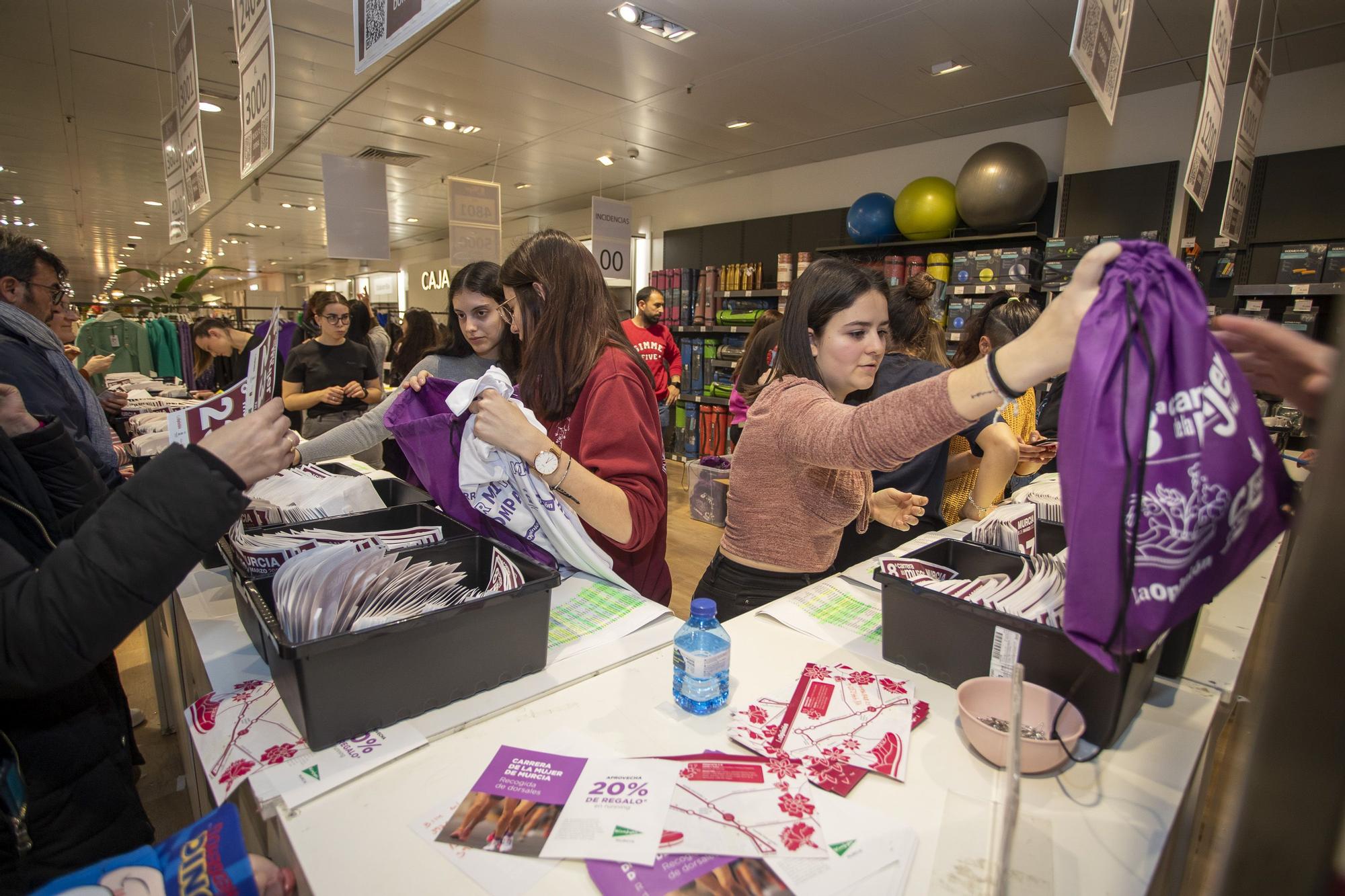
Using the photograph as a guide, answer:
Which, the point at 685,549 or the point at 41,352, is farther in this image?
the point at 685,549

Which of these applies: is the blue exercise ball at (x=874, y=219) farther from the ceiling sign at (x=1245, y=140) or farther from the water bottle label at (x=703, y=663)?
the water bottle label at (x=703, y=663)

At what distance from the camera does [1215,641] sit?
56.7 inches

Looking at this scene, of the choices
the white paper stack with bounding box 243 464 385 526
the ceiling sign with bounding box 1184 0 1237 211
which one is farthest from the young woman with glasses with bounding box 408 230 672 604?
the ceiling sign with bounding box 1184 0 1237 211

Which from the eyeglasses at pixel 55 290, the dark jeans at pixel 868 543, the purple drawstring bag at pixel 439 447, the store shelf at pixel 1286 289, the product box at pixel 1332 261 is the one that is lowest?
the dark jeans at pixel 868 543

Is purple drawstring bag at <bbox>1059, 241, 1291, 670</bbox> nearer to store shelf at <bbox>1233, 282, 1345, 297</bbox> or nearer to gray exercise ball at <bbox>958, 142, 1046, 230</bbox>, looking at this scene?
store shelf at <bbox>1233, 282, 1345, 297</bbox>

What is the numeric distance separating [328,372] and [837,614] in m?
3.92

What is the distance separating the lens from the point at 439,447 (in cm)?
159

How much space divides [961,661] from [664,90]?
525cm

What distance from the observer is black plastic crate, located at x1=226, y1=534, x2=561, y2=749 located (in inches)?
38.7

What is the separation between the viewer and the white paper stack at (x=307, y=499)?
1653 mm

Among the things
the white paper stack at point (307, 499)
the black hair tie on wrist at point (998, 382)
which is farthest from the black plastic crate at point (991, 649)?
the white paper stack at point (307, 499)

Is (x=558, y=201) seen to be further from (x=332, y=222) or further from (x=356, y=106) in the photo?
(x=332, y=222)

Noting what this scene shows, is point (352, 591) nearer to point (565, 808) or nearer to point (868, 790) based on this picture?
point (565, 808)

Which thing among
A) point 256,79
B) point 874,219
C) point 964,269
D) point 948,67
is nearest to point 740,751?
point 256,79
